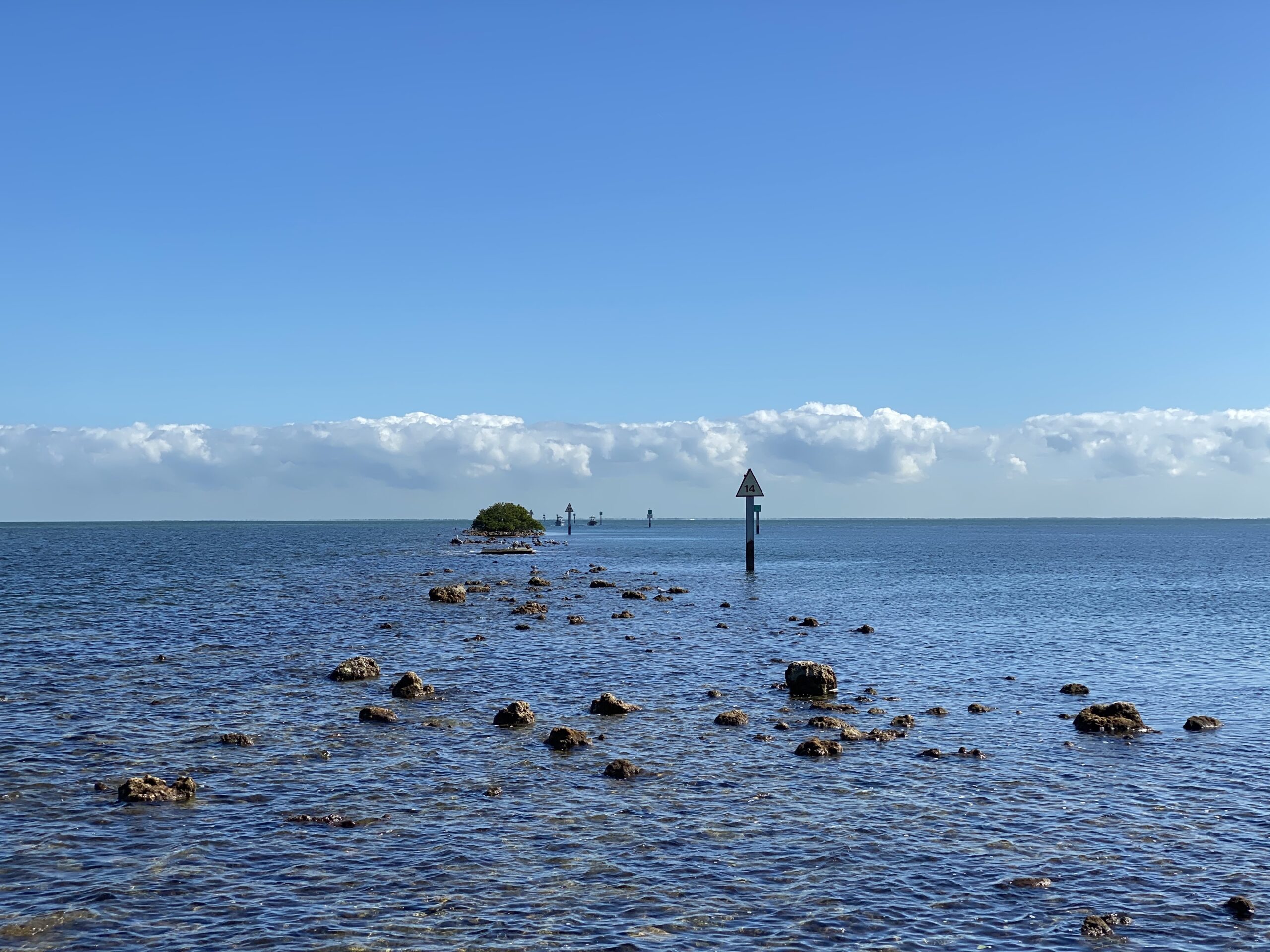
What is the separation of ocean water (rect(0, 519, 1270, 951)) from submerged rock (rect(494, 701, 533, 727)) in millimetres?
365

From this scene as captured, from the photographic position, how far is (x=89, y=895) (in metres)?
14.0

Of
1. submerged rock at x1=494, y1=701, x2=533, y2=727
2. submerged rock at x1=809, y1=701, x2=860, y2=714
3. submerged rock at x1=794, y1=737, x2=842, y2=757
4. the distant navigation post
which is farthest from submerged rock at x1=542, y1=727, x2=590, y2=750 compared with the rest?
the distant navigation post

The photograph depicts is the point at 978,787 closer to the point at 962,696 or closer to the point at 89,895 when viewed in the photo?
the point at 962,696

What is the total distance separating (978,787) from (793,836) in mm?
5340

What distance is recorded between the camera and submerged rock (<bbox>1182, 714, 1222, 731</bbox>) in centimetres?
2542

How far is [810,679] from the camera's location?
30.0 m

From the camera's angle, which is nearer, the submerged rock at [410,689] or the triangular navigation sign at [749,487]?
the submerged rock at [410,689]

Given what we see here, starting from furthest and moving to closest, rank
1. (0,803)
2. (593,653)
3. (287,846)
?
(593,653)
(0,803)
(287,846)

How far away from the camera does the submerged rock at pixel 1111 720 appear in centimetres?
2495

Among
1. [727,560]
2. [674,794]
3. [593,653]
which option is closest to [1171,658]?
[593,653]

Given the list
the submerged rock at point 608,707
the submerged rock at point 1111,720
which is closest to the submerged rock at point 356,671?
the submerged rock at point 608,707

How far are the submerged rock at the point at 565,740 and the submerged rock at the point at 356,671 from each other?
460 inches

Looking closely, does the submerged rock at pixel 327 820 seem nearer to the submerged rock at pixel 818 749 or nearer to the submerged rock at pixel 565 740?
the submerged rock at pixel 565 740

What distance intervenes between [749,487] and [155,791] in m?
65.9
